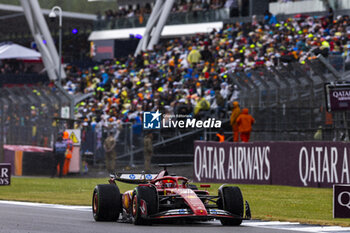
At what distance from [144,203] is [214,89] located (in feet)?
61.3

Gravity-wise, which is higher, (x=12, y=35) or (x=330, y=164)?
(x=12, y=35)

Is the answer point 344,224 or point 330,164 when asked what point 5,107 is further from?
point 344,224

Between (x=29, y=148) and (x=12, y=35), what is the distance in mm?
35233

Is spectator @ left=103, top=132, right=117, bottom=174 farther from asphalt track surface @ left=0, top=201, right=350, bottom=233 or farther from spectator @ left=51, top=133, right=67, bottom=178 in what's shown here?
asphalt track surface @ left=0, top=201, right=350, bottom=233

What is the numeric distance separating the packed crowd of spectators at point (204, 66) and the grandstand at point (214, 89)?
0.05 meters

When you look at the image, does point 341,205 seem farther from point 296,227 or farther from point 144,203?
point 144,203

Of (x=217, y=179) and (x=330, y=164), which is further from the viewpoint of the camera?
(x=217, y=179)

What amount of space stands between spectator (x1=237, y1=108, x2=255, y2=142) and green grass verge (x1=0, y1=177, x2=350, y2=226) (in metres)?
2.20

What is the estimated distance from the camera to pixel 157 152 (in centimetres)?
3045

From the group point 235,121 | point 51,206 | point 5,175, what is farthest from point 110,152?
point 51,206

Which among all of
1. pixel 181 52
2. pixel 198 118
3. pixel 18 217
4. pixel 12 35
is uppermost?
pixel 12 35

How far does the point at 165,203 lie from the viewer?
12.7 meters

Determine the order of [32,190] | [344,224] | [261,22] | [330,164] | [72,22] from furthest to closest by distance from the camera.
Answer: [72,22], [261,22], [32,190], [330,164], [344,224]

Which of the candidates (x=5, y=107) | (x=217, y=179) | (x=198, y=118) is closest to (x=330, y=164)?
(x=217, y=179)
